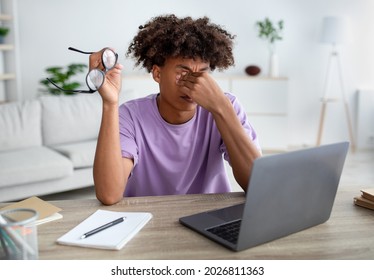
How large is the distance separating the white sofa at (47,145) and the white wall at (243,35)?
60.6 inches

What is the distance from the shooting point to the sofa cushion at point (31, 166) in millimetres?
3305

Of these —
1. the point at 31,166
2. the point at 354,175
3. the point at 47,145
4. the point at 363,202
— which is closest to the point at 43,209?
the point at 363,202

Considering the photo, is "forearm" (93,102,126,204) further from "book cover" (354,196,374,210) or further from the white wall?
the white wall

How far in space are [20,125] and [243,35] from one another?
107 inches

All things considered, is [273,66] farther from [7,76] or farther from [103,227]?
[103,227]

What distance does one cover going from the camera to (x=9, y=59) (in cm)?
541

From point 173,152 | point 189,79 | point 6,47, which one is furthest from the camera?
point 6,47

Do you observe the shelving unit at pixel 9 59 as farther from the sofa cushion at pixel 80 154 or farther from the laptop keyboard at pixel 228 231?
the laptop keyboard at pixel 228 231

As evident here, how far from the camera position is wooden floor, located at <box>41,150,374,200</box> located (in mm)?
3785

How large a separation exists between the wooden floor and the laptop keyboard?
233cm

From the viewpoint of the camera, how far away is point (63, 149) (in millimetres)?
3738

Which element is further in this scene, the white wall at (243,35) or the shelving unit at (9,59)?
the white wall at (243,35)

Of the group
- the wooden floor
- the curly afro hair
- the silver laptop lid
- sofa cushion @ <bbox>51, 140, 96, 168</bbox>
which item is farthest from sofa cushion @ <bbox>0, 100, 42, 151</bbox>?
the silver laptop lid

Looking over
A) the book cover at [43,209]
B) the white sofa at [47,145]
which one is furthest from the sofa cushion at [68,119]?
the book cover at [43,209]
